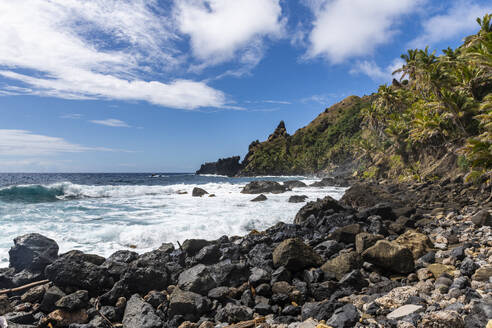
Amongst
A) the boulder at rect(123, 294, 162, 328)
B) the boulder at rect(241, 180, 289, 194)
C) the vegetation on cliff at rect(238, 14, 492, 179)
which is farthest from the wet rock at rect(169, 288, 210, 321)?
the boulder at rect(241, 180, 289, 194)

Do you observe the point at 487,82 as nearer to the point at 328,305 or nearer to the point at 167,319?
the point at 328,305

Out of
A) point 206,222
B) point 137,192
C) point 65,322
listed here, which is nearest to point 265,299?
point 65,322

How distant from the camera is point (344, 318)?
3904 millimetres

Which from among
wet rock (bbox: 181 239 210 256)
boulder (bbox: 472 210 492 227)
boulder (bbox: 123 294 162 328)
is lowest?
boulder (bbox: 123 294 162 328)

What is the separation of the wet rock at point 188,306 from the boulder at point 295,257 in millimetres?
2074

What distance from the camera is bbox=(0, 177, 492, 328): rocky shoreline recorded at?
13.7 feet

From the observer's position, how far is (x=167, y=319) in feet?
15.9

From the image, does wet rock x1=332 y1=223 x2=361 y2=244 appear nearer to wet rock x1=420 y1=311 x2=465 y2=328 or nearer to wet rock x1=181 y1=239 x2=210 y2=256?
wet rock x1=181 y1=239 x2=210 y2=256

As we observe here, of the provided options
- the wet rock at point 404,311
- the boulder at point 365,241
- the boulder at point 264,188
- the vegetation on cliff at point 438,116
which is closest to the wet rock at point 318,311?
the wet rock at point 404,311

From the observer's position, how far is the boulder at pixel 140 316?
4602 mm

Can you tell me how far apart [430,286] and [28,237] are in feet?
Answer: 31.5

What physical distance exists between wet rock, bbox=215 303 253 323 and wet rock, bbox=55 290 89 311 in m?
2.69

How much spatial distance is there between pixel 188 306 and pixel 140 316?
85 cm

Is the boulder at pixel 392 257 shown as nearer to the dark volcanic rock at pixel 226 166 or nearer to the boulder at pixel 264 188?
the boulder at pixel 264 188
